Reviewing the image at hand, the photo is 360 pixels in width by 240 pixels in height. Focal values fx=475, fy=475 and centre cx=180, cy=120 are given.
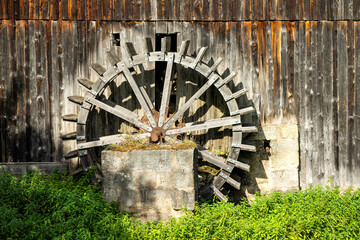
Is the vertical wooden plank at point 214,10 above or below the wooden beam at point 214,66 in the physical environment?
above

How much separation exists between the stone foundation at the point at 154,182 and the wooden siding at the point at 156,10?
9.62 feet

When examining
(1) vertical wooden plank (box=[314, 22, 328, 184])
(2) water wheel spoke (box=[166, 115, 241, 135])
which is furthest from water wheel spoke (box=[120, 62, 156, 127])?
(1) vertical wooden plank (box=[314, 22, 328, 184])

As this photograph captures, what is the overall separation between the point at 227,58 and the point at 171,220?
339 cm

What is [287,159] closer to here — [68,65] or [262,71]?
[262,71]

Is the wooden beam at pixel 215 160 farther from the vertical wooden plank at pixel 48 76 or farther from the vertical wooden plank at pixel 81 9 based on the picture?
the vertical wooden plank at pixel 81 9

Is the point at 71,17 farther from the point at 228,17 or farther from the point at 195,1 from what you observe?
the point at 228,17

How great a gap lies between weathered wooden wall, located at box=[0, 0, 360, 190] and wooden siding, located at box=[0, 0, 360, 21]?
2 cm


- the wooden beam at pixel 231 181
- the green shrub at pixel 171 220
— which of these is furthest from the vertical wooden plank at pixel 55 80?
the wooden beam at pixel 231 181

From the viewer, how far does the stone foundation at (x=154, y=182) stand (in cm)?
666

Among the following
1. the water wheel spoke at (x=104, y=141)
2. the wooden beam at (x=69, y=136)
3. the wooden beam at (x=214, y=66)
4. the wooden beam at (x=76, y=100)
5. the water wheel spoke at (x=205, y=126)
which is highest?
the wooden beam at (x=214, y=66)

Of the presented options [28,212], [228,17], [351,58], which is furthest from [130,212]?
[351,58]

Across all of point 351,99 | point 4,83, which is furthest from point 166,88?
point 351,99

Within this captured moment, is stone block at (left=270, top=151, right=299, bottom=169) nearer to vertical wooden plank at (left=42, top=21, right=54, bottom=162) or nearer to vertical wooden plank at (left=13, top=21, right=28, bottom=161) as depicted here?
vertical wooden plank at (left=42, top=21, right=54, bottom=162)

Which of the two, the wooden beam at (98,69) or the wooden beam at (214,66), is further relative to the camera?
the wooden beam at (98,69)
